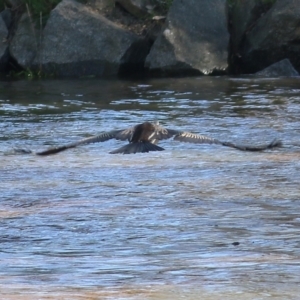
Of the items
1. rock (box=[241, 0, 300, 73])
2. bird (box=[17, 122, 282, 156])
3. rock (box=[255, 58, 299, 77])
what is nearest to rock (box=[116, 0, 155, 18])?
rock (box=[241, 0, 300, 73])

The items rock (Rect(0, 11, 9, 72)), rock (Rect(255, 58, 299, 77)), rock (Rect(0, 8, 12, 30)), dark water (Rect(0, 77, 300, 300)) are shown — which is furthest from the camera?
rock (Rect(0, 8, 12, 30))

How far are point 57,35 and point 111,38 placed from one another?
2.92 ft

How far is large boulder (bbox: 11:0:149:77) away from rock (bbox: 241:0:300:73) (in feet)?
5.53

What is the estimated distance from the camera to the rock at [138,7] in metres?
14.6

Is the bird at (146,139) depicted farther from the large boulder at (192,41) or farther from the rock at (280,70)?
the large boulder at (192,41)

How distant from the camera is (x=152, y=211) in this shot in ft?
17.3

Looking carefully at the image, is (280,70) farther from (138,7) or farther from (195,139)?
(195,139)

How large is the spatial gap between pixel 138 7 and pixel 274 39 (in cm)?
232

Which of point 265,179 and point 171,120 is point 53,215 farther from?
point 171,120

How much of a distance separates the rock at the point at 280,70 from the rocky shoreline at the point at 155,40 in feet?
0.05

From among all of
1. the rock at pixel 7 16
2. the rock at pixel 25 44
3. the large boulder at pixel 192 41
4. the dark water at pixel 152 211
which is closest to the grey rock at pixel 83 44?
the rock at pixel 25 44

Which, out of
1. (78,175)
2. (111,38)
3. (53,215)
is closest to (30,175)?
(78,175)

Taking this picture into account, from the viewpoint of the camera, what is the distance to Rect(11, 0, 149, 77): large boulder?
14.0 m

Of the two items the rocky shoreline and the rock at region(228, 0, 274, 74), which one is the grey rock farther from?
the rock at region(228, 0, 274, 74)
